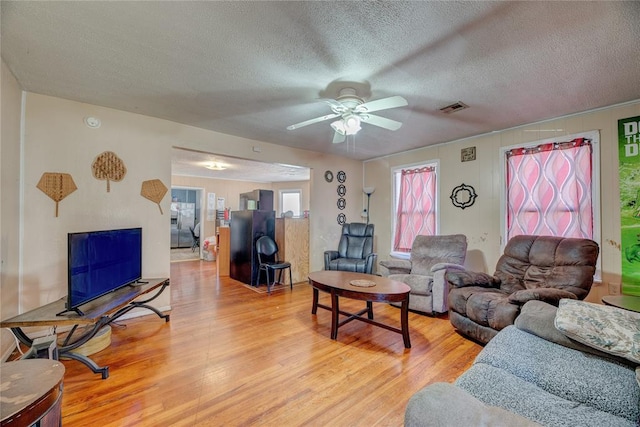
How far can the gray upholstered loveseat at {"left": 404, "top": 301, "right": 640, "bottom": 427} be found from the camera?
2.94ft

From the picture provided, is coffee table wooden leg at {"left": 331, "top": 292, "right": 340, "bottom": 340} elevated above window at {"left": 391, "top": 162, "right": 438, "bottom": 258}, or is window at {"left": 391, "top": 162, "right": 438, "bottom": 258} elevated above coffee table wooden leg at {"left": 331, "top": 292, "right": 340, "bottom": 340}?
window at {"left": 391, "top": 162, "right": 438, "bottom": 258}

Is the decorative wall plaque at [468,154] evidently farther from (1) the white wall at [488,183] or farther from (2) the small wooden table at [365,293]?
(2) the small wooden table at [365,293]

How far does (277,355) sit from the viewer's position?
2330 millimetres

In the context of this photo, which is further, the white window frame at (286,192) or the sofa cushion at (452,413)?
the white window frame at (286,192)

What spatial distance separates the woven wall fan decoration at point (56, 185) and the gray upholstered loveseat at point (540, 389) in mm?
3546

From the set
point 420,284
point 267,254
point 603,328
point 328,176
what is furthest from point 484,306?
point 328,176

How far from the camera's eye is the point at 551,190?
10.7ft

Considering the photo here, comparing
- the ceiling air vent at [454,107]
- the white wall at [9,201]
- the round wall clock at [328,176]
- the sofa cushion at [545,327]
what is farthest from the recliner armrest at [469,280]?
the white wall at [9,201]

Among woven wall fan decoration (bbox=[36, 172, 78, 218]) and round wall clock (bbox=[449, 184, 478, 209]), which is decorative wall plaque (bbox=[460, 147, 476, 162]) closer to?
round wall clock (bbox=[449, 184, 478, 209])

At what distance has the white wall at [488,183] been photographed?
282 centimetres

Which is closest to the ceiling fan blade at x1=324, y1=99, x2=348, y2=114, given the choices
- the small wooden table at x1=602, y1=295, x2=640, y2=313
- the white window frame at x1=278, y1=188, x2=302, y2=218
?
the small wooden table at x1=602, y1=295, x2=640, y2=313

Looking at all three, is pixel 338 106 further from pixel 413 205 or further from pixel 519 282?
pixel 413 205

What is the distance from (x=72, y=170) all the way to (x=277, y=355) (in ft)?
9.19

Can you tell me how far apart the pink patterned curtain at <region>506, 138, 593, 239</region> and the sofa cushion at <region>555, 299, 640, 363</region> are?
219cm
